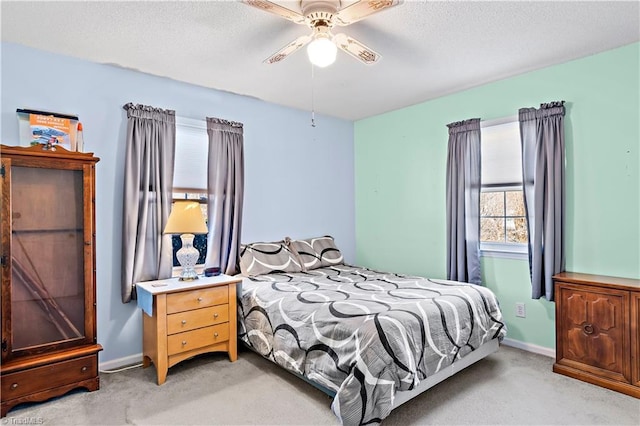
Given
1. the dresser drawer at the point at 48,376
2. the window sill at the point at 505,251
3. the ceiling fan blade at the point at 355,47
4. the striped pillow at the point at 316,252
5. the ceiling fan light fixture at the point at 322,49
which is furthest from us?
the striped pillow at the point at 316,252

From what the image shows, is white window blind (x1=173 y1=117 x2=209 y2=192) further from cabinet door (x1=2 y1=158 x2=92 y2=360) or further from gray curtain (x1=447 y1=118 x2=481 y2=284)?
gray curtain (x1=447 y1=118 x2=481 y2=284)

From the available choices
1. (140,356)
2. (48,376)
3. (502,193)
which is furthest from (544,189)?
(48,376)

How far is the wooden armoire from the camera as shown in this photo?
223 cm

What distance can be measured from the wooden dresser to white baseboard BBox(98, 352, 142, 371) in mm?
3305

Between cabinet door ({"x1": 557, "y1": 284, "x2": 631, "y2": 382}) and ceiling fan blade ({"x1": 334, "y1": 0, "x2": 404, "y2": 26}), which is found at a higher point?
ceiling fan blade ({"x1": 334, "y1": 0, "x2": 404, "y2": 26})

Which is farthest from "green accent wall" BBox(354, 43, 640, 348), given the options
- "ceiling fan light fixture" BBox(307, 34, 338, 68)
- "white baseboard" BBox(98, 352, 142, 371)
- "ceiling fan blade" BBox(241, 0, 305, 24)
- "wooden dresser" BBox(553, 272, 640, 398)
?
"white baseboard" BBox(98, 352, 142, 371)

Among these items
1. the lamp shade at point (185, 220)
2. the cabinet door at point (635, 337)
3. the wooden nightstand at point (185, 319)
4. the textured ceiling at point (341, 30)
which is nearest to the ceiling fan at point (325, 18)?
the textured ceiling at point (341, 30)

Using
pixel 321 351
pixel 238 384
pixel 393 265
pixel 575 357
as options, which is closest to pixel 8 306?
pixel 238 384

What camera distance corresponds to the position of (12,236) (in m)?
2.27

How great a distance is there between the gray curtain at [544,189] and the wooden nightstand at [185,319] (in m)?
2.55

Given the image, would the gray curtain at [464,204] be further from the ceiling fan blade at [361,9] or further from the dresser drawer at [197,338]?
the dresser drawer at [197,338]

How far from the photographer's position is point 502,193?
3473mm

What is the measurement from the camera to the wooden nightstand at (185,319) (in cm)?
261

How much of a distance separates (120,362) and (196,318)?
0.78m
